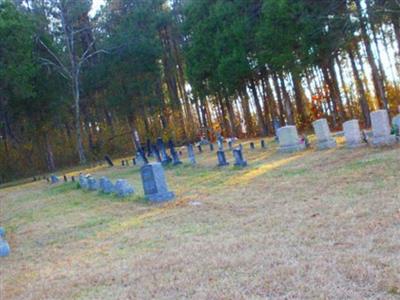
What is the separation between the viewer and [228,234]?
6.39 meters

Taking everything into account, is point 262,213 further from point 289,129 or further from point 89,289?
point 289,129

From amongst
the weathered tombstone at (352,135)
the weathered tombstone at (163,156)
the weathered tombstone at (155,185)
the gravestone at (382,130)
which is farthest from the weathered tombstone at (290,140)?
the weathered tombstone at (155,185)

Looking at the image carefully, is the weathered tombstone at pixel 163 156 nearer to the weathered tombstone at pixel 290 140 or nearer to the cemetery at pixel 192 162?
the cemetery at pixel 192 162

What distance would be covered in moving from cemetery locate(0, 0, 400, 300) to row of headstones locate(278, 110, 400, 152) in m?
0.05

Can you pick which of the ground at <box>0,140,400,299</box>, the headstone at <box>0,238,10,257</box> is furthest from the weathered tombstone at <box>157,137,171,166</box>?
the headstone at <box>0,238,10,257</box>

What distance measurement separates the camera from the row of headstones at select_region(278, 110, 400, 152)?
43.7ft

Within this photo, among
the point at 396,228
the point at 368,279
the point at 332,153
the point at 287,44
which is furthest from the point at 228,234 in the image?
the point at 287,44

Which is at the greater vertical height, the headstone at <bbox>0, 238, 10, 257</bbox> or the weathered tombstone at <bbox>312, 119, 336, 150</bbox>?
the weathered tombstone at <bbox>312, 119, 336, 150</bbox>

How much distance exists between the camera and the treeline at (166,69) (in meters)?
22.9

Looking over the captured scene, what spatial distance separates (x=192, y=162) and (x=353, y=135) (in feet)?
19.3

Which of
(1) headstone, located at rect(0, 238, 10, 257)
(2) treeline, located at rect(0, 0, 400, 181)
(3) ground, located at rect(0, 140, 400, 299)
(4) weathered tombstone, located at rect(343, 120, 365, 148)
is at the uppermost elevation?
(2) treeline, located at rect(0, 0, 400, 181)

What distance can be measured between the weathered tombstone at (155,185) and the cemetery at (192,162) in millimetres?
33

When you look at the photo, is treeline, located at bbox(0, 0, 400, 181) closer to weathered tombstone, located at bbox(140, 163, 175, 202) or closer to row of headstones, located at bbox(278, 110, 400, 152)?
row of headstones, located at bbox(278, 110, 400, 152)

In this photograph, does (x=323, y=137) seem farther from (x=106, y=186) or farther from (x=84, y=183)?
Answer: (x=84, y=183)
